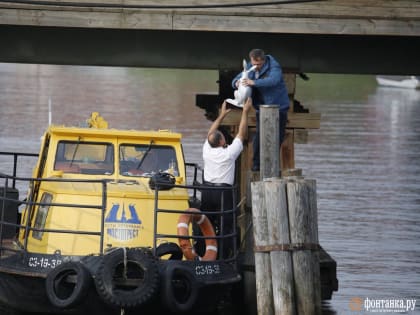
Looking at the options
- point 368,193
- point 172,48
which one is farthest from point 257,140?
point 368,193

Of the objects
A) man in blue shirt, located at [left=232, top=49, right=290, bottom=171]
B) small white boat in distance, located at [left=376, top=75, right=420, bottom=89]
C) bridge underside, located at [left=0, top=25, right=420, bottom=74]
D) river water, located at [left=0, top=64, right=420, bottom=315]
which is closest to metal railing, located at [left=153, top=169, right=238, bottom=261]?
man in blue shirt, located at [left=232, top=49, right=290, bottom=171]

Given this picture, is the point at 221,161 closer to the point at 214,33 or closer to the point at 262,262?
the point at 262,262

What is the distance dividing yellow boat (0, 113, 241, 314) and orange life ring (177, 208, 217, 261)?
1 cm

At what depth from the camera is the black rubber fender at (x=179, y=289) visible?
14586 millimetres

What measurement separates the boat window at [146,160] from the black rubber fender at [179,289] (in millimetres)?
2302

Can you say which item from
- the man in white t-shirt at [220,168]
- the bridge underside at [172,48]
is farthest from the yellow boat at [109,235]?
the bridge underside at [172,48]

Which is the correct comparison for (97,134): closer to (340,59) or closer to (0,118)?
(340,59)

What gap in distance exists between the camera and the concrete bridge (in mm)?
18891

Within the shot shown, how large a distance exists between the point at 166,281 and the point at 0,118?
3157 cm

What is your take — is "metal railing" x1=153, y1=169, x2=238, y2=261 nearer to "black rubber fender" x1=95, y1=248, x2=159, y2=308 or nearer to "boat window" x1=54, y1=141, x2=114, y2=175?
"black rubber fender" x1=95, y1=248, x2=159, y2=308

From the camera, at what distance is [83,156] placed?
16.9m

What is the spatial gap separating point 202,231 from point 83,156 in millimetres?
2170

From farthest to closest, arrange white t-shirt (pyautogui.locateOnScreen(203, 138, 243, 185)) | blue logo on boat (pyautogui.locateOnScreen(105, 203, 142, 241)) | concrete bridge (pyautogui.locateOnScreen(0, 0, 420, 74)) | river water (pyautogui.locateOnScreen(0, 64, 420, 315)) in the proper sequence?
river water (pyautogui.locateOnScreen(0, 64, 420, 315))
concrete bridge (pyautogui.locateOnScreen(0, 0, 420, 74))
white t-shirt (pyautogui.locateOnScreen(203, 138, 243, 185))
blue logo on boat (pyautogui.locateOnScreen(105, 203, 142, 241))

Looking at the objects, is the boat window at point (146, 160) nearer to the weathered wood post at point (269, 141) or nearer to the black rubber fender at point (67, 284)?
the weathered wood post at point (269, 141)
